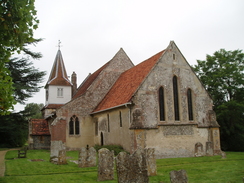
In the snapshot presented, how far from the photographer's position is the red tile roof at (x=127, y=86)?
22.3m

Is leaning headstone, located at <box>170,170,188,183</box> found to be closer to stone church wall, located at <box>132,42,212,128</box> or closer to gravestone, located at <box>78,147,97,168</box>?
gravestone, located at <box>78,147,97,168</box>

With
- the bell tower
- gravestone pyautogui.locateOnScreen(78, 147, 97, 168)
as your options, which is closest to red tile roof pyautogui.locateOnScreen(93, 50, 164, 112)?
gravestone pyautogui.locateOnScreen(78, 147, 97, 168)

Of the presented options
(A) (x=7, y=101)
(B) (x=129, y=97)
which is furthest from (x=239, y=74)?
(A) (x=7, y=101)

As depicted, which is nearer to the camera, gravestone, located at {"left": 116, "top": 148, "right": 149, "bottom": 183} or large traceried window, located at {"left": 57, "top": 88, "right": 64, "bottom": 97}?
gravestone, located at {"left": 116, "top": 148, "right": 149, "bottom": 183}

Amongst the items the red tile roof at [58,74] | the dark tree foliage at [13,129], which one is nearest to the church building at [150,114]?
the red tile roof at [58,74]

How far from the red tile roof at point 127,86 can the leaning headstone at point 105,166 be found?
897 centimetres

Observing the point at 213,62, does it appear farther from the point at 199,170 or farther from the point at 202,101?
the point at 199,170

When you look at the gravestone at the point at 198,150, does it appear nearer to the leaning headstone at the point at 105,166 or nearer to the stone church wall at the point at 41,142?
the leaning headstone at the point at 105,166

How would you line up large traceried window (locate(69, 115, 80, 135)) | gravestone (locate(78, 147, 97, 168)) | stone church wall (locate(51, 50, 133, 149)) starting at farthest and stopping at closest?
large traceried window (locate(69, 115, 80, 135))
stone church wall (locate(51, 50, 133, 149))
gravestone (locate(78, 147, 97, 168))

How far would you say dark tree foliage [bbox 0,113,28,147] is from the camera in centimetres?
3272

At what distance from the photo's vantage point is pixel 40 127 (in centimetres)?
3177

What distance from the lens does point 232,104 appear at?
29219 millimetres

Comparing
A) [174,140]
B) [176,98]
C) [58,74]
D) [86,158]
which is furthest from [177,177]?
[58,74]

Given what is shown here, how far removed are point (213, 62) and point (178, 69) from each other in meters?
13.4
